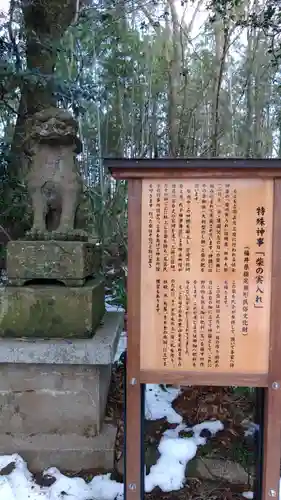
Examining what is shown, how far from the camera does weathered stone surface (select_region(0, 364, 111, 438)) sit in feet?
9.50

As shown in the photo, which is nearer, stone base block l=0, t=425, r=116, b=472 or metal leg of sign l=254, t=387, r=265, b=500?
metal leg of sign l=254, t=387, r=265, b=500

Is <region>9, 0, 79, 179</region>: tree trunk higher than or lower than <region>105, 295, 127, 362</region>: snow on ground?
higher

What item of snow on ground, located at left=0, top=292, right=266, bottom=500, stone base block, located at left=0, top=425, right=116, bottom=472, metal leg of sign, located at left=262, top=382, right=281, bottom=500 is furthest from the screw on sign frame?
stone base block, located at left=0, top=425, right=116, bottom=472

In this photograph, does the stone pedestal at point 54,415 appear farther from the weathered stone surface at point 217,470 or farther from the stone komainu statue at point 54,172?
the stone komainu statue at point 54,172

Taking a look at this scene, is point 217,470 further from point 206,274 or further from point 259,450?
point 206,274

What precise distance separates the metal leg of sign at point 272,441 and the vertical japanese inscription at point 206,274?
17cm

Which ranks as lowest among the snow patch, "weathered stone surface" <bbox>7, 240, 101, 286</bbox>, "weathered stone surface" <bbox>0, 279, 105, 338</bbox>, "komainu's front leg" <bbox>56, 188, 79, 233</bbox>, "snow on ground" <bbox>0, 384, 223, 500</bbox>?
"snow on ground" <bbox>0, 384, 223, 500</bbox>

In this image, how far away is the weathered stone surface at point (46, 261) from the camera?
2.91 m

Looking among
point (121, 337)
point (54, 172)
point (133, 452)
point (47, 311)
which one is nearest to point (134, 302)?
point (133, 452)

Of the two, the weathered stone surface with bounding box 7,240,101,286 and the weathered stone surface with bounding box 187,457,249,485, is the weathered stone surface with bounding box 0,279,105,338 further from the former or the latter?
the weathered stone surface with bounding box 187,457,249,485

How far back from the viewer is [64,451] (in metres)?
2.88

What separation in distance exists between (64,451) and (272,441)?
5.00 ft

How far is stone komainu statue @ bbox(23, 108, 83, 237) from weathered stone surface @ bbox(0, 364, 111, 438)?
1032mm

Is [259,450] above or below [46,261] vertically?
below
